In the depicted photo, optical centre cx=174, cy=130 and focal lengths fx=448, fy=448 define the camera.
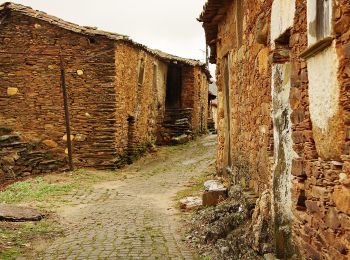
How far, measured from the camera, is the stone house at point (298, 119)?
305 centimetres

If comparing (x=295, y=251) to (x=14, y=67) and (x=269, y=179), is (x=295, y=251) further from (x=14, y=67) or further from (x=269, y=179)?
(x=14, y=67)

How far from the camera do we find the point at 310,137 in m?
3.78

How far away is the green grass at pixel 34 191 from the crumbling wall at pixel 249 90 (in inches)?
176

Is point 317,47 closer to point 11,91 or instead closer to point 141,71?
point 11,91

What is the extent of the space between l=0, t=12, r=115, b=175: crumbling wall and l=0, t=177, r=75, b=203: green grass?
275 centimetres

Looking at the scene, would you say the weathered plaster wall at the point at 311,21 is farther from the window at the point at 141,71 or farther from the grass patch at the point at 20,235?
the window at the point at 141,71

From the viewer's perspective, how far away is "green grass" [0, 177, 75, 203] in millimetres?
9789

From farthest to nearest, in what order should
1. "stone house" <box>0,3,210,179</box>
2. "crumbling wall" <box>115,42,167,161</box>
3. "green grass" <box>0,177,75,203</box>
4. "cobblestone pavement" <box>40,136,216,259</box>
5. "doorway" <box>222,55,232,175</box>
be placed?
1. "crumbling wall" <box>115,42,167,161</box>
2. "stone house" <box>0,3,210,179</box>
3. "green grass" <box>0,177,75,203</box>
4. "doorway" <box>222,55,232,175</box>
5. "cobblestone pavement" <box>40,136,216,259</box>

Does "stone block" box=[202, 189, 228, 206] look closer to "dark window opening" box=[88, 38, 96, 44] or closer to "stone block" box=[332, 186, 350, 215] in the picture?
"stone block" box=[332, 186, 350, 215]

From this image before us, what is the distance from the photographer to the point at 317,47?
3314 mm

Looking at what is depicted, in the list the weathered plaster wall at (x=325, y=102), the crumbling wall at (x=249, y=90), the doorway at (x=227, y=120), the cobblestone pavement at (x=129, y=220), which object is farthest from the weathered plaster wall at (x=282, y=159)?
the doorway at (x=227, y=120)

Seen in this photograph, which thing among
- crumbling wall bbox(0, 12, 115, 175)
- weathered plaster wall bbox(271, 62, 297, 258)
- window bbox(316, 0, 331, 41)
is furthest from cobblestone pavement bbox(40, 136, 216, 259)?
window bbox(316, 0, 331, 41)

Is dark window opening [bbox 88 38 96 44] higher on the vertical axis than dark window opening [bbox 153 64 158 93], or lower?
higher

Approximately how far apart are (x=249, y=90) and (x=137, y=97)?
1081 cm
